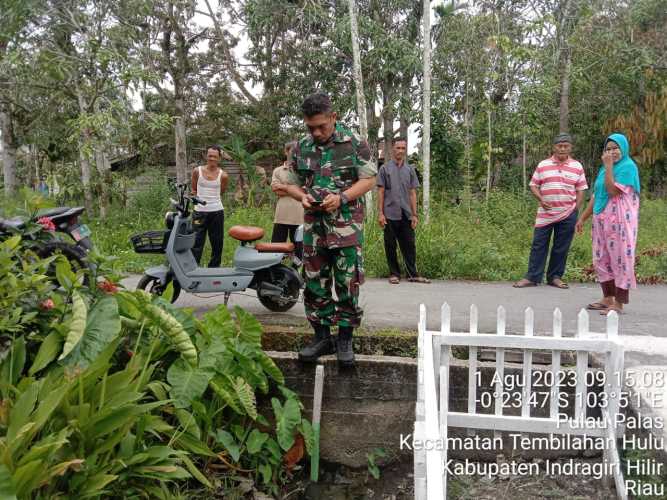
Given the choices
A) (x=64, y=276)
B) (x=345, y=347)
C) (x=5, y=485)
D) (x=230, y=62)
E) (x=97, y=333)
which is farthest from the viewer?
(x=230, y=62)

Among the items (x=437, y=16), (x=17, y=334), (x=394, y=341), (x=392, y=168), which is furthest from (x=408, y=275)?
(x=437, y=16)

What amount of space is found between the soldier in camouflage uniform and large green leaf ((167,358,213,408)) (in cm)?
98

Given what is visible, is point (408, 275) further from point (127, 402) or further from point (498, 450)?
point (127, 402)

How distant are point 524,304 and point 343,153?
3.36m

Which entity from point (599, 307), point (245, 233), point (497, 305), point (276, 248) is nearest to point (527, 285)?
point (497, 305)

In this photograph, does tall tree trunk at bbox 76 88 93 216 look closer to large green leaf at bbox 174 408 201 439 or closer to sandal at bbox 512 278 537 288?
sandal at bbox 512 278 537 288

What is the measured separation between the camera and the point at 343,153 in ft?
11.8

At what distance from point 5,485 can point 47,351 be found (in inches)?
30.2

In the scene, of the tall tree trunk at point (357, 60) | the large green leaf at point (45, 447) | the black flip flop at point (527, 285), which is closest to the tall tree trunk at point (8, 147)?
the tall tree trunk at point (357, 60)

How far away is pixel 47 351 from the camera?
2.68 metres

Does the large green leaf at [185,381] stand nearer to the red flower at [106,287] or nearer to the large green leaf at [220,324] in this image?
the large green leaf at [220,324]

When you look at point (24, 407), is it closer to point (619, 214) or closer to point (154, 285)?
point (154, 285)

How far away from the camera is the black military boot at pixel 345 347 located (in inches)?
151

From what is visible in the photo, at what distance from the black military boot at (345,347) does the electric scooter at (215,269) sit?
4.66 ft
